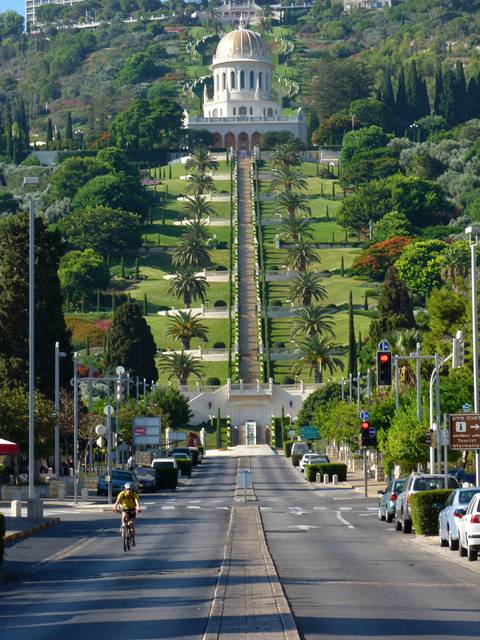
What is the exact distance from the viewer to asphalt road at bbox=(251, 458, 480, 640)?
2402 cm

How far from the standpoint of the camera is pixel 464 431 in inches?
1738

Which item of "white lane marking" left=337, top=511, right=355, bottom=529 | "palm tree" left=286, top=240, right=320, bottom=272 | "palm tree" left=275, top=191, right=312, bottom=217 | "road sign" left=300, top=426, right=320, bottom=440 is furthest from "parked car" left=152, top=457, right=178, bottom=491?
"palm tree" left=275, top=191, right=312, bottom=217

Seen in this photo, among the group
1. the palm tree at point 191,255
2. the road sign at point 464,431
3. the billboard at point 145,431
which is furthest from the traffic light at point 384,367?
the palm tree at point 191,255

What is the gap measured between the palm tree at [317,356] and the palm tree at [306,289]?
11.8 metres

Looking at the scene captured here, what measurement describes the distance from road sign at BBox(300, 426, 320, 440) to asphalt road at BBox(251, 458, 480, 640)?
67.8 m

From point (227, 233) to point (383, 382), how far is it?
150 m

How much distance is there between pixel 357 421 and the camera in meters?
97.4

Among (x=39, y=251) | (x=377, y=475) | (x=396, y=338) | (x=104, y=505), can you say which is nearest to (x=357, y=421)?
(x=377, y=475)

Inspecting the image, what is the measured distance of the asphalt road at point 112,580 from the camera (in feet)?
80.9

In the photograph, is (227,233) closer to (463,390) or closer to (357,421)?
(357,421)

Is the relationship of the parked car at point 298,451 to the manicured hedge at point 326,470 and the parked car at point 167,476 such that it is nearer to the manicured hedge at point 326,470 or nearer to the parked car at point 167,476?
the manicured hedge at point 326,470

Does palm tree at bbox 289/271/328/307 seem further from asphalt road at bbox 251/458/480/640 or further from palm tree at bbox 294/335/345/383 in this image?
asphalt road at bbox 251/458/480/640

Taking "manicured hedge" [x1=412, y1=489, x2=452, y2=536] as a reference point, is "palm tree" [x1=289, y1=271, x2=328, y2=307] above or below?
above

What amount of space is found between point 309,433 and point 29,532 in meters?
80.8
